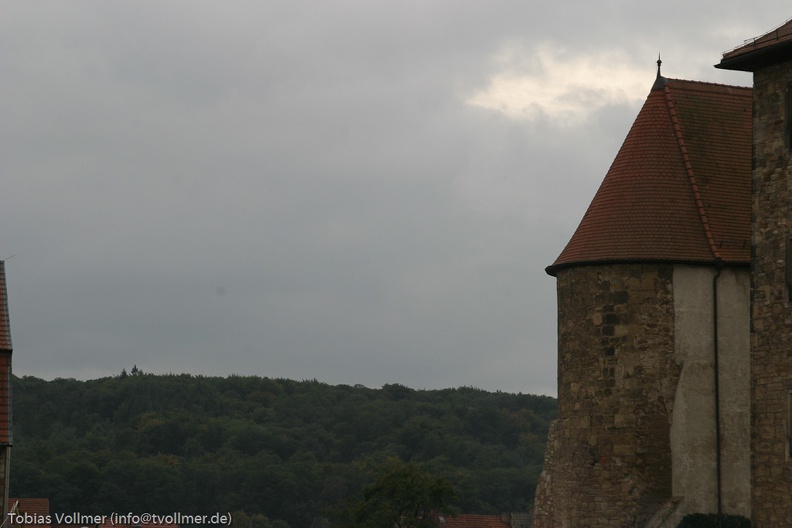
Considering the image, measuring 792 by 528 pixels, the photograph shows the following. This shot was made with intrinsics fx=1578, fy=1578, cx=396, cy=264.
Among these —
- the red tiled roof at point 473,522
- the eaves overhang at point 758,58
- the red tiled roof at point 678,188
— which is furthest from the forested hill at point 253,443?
the eaves overhang at point 758,58

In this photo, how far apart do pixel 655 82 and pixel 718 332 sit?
584 centimetres

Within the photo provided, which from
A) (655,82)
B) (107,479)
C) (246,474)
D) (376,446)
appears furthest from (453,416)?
(655,82)

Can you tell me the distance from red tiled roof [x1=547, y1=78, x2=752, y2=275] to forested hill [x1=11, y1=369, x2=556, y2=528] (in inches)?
2555

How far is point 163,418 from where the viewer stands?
132125 mm

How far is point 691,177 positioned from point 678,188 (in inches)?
14.0

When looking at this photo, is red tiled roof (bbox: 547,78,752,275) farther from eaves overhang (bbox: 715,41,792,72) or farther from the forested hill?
the forested hill

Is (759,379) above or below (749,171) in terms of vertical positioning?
below

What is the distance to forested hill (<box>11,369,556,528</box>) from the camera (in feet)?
359

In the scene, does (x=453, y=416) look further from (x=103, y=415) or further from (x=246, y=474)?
(x=103, y=415)

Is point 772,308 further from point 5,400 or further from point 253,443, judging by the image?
point 253,443

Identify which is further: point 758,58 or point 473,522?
point 473,522

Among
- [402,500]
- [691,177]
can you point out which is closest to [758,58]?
[691,177]

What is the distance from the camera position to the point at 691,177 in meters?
30.9

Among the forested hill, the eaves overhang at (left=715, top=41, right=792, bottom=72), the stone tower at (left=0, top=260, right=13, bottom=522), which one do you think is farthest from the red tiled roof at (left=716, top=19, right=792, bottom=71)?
the forested hill
